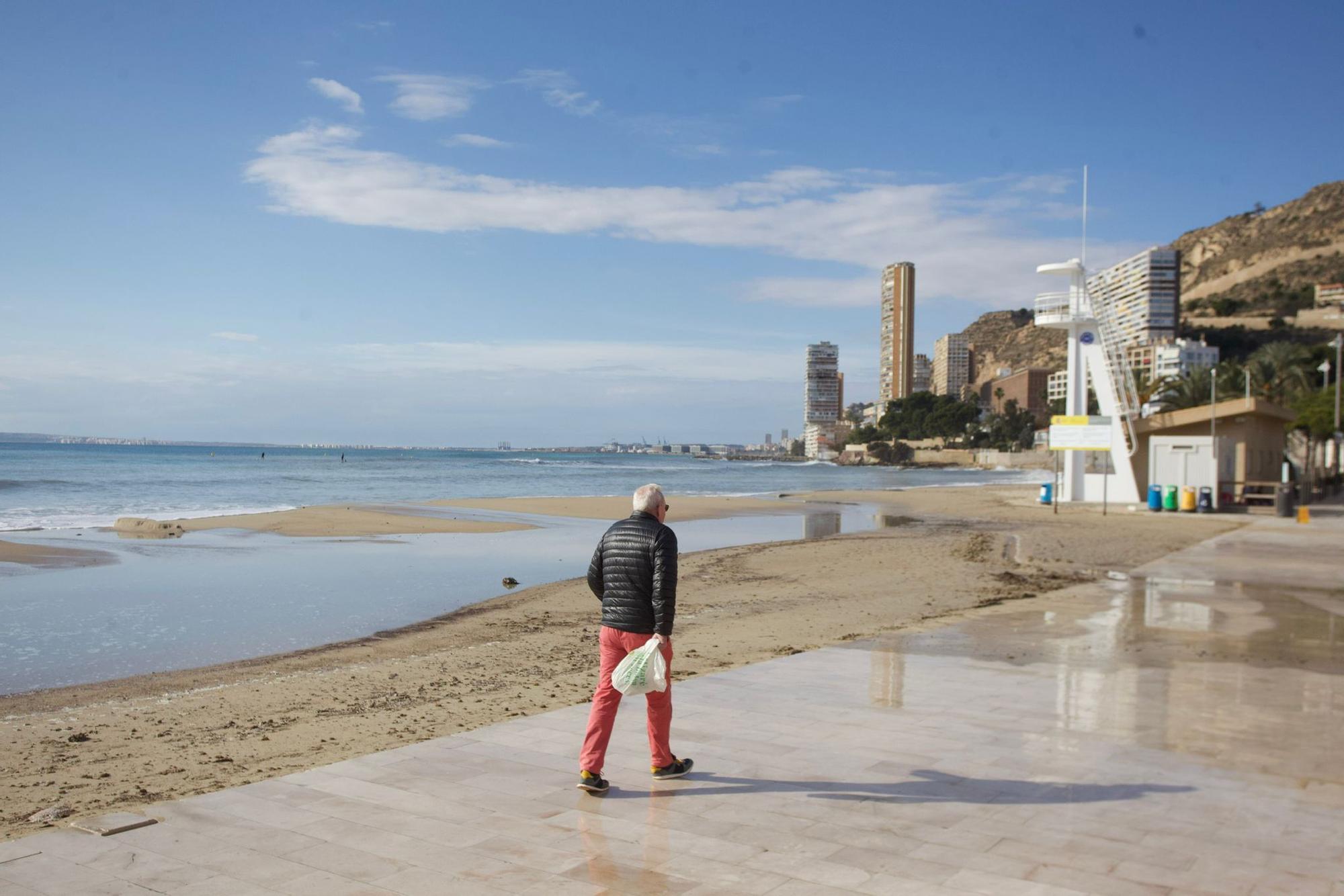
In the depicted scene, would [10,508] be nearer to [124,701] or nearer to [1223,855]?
[124,701]

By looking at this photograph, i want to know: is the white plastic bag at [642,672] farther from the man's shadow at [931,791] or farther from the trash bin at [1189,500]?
the trash bin at [1189,500]

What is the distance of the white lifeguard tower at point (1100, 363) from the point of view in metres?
30.3

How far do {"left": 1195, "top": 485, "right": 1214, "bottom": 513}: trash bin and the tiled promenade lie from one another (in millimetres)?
23836

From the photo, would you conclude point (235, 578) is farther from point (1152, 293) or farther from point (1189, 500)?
point (1152, 293)

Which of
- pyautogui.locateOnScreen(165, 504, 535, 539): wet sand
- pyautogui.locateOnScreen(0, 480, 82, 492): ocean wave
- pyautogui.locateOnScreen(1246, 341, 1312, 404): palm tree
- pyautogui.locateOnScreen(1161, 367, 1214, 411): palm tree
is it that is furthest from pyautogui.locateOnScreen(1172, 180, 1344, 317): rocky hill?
pyautogui.locateOnScreen(0, 480, 82, 492): ocean wave

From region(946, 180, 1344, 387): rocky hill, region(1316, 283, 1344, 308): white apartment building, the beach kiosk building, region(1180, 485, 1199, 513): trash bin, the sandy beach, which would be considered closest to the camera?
the sandy beach

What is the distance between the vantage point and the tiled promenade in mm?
3977

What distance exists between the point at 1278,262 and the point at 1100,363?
167 metres

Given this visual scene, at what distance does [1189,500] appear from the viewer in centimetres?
2950

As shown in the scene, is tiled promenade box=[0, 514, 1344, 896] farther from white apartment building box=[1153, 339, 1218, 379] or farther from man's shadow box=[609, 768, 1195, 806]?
white apartment building box=[1153, 339, 1218, 379]

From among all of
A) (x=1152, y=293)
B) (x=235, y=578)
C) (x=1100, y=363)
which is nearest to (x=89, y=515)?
(x=235, y=578)

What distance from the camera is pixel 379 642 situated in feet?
36.4

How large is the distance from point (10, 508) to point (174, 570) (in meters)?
21.2

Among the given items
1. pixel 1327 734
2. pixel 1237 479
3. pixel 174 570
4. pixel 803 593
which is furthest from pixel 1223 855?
pixel 1237 479
